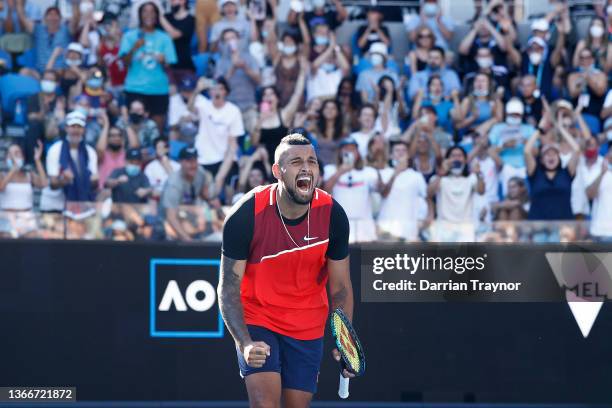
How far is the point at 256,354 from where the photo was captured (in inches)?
206

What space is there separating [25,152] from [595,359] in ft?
19.0

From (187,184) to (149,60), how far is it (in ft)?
7.33

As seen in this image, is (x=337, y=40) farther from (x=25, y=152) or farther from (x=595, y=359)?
(x=595, y=359)

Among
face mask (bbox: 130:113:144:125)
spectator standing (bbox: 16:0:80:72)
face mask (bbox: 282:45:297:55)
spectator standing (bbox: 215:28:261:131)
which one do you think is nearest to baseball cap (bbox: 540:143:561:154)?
face mask (bbox: 282:45:297:55)

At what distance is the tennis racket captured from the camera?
5.53m

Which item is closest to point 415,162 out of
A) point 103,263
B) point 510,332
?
point 510,332

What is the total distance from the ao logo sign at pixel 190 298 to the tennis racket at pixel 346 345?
250 centimetres

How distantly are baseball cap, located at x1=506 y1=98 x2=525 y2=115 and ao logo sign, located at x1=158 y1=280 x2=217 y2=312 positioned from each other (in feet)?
15.0

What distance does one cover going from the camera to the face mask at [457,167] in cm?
1029

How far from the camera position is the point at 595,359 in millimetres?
8055

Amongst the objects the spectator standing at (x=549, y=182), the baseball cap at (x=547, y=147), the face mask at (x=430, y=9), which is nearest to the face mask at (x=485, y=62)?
the face mask at (x=430, y=9)

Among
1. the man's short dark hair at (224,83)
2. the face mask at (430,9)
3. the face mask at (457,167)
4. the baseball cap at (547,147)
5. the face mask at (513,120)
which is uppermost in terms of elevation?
the face mask at (430,9)

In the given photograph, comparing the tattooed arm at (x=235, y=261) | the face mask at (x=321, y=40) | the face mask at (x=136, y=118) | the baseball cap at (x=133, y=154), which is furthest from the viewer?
the face mask at (x=321, y=40)

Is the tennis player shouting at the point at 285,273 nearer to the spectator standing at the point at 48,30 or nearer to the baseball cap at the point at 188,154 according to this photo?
the baseball cap at the point at 188,154
